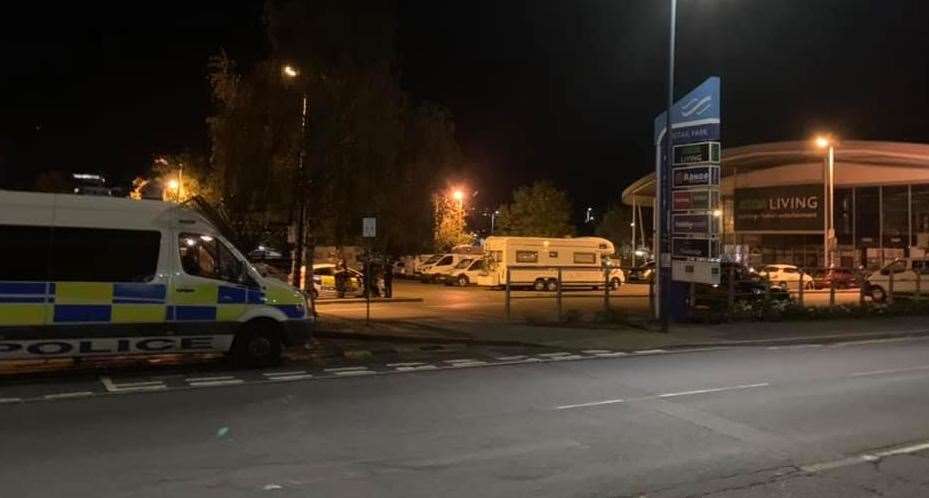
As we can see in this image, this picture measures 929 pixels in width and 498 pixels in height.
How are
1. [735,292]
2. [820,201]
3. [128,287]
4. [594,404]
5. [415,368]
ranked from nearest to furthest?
[594,404] < [128,287] < [415,368] < [735,292] < [820,201]

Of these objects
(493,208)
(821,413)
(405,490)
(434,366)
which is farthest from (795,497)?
(493,208)

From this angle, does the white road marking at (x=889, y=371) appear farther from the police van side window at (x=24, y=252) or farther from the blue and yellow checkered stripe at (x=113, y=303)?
the police van side window at (x=24, y=252)

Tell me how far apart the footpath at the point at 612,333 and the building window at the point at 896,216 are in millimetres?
38612

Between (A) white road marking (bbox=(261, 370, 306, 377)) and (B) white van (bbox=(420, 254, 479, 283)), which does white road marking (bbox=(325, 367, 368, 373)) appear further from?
(B) white van (bbox=(420, 254, 479, 283))

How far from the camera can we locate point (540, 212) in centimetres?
7425

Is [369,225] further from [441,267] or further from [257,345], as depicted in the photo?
[441,267]

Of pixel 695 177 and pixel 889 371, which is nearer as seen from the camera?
pixel 889 371

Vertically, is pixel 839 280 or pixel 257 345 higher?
pixel 839 280

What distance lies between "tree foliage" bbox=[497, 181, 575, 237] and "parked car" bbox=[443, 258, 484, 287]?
97.9 feet

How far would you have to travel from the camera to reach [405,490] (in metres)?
6.35

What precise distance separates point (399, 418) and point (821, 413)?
4.82 metres

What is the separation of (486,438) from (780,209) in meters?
58.3

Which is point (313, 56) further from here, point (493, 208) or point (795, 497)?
point (493, 208)

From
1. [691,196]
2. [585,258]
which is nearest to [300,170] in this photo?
[691,196]
